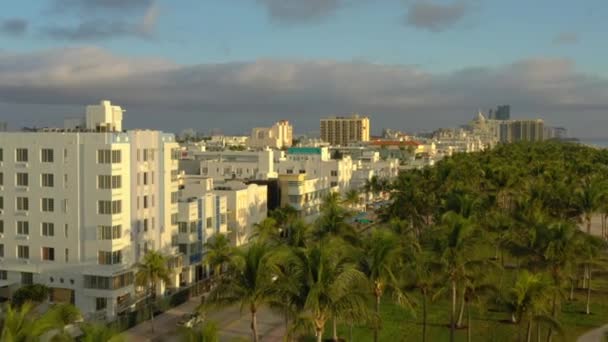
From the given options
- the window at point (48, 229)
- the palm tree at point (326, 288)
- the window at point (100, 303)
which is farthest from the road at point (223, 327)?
the palm tree at point (326, 288)

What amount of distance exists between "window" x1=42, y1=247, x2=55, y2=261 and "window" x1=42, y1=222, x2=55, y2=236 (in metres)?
1.06

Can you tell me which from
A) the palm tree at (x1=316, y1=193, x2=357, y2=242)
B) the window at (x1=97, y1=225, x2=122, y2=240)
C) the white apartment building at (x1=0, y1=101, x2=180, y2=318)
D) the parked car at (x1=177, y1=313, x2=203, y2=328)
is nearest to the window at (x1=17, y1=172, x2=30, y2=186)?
the white apartment building at (x1=0, y1=101, x2=180, y2=318)

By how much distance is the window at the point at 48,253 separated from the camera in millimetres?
46594

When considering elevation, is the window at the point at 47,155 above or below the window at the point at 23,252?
above

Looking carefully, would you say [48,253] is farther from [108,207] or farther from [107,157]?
[107,157]

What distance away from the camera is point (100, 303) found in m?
44.3

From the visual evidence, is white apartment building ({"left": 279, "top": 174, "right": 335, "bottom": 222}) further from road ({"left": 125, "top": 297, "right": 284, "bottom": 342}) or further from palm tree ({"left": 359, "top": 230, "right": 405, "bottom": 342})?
palm tree ({"left": 359, "top": 230, "right": 405, "bottom": 342})

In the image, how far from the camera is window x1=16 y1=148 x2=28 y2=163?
47.4 m

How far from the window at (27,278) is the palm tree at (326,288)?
29.3 metres

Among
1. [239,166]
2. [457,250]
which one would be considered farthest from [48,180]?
[239,166]

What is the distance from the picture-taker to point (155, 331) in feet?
131

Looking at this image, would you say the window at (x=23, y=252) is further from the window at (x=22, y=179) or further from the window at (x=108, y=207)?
the window at (x=108, y=207)

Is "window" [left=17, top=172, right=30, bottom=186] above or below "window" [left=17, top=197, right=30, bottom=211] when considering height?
above

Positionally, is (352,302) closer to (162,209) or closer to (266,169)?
(162,209)
